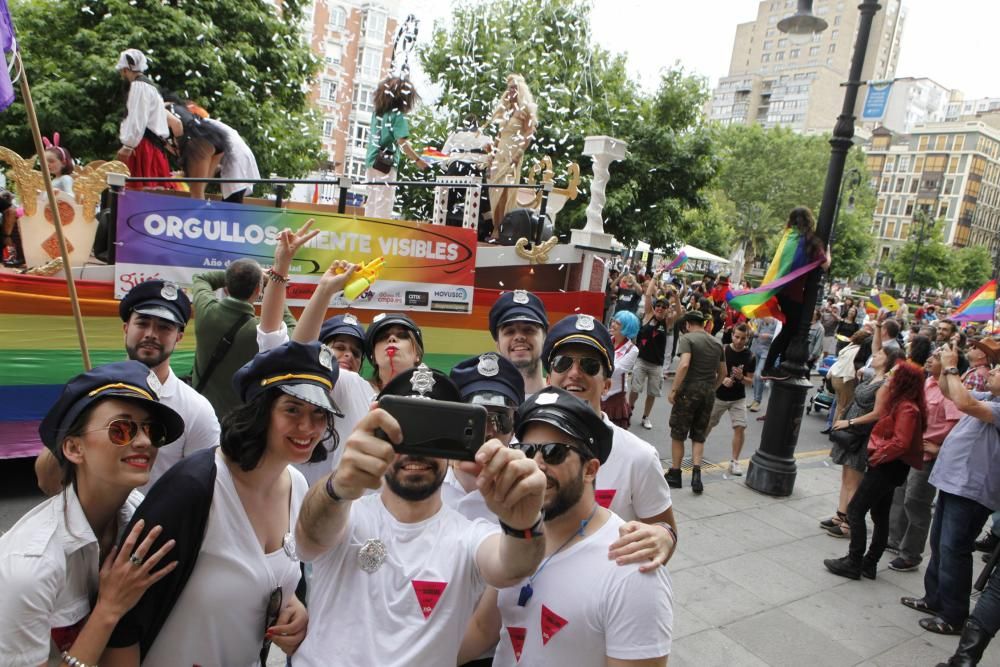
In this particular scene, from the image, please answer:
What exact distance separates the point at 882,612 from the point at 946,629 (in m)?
0.40

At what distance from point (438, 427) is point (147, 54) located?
14956 millimetres

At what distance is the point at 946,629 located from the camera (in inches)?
183

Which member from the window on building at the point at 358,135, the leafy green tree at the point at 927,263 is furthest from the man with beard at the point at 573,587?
the leafy green tree at the point at 927,263

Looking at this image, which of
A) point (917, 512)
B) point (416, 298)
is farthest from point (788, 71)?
point (416, 298)

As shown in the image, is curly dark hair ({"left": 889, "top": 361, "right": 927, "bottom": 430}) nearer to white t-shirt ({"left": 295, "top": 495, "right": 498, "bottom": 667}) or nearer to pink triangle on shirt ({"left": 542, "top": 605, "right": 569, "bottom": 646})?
Result: pink triangle on shirt ({"left": 542, "top": 605, "right": 569, "bottom": 646})

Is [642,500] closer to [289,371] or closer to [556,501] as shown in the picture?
[556,501]

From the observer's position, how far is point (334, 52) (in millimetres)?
42281

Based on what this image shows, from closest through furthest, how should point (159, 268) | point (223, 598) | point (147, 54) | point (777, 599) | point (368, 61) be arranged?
point (223, 598), point (777, 599), point (159, 268), point (147, 54), point (368, 61)

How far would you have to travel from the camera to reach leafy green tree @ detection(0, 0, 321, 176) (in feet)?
42.6

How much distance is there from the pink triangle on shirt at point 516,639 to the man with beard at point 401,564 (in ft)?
0.55

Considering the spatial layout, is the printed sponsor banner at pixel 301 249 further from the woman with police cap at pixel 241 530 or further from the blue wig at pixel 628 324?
the woman with police cap at pixel 241 530

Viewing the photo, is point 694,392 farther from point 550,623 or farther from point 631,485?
point 550,623

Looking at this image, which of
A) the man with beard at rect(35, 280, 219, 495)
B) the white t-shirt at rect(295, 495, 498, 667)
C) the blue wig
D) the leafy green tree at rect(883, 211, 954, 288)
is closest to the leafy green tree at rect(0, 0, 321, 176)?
the blue wig

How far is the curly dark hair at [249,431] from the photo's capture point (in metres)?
1.97
